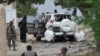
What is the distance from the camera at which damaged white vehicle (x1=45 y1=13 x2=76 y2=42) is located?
27.2 metres

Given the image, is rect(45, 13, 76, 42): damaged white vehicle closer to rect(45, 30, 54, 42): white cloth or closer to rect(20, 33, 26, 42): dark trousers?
rect(45, 30, 54, 42): white cloth

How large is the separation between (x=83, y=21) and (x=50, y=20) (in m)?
16.4

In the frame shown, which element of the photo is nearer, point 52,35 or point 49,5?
point 52,35

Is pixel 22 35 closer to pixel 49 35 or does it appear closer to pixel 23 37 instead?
pixel 23 37

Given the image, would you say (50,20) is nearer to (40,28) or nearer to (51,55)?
(40,28)

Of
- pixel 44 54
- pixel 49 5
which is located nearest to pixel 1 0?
pixel 44 54

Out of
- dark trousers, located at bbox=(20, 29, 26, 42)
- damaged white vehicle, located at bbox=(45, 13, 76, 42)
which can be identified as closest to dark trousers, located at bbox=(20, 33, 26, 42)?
dark trousers, located at bbox=(20, 29, 26, 42)

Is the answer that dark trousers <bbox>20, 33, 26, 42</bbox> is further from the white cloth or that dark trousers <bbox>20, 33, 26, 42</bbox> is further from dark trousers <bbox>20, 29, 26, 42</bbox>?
the white cloth

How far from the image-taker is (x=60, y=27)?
27.7 m

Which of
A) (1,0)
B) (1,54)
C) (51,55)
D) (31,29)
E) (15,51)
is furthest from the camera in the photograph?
(31,29)

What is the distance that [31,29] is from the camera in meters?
34.7

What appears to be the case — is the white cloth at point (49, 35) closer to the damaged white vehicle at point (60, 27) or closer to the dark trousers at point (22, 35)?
the damaged white vehicle at point (60, 27)

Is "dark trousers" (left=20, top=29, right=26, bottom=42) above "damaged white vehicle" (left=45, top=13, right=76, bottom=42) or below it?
below

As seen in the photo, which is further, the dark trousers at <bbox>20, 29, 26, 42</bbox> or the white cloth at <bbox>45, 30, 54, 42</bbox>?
the dark trousers at <bbox>20, 29, 26, 42</bbox>
